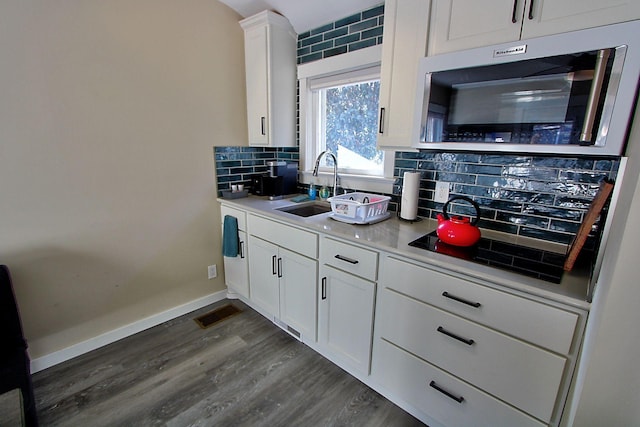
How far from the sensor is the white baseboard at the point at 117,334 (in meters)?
1.89

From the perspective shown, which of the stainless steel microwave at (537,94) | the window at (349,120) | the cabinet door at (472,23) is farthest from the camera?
the window at (349,120)

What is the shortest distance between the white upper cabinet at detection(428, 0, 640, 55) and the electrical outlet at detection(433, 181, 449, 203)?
73 cm

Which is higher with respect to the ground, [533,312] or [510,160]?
[510,160]

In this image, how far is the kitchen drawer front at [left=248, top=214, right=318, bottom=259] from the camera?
1813mm

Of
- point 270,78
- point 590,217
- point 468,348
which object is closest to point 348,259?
point 468,348

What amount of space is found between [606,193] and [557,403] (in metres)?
0.76

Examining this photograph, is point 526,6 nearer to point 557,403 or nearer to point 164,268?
point 557,403

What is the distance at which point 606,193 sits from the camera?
994 mm

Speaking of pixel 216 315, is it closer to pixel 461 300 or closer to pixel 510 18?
pixel 461 300

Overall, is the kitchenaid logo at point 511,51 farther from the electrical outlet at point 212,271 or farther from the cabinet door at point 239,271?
the electrical outlet at point 212,271

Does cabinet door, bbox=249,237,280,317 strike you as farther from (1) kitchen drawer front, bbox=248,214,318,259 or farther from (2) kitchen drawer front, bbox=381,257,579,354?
(2) kitchen drawer front, bbox=381,257,579,354

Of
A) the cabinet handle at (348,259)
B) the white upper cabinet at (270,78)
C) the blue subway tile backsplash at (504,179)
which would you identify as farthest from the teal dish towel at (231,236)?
the blue subway tile backsplash at (504,179)

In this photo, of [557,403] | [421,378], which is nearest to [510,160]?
[557,403]

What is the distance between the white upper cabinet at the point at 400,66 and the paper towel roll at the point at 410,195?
0.22m
